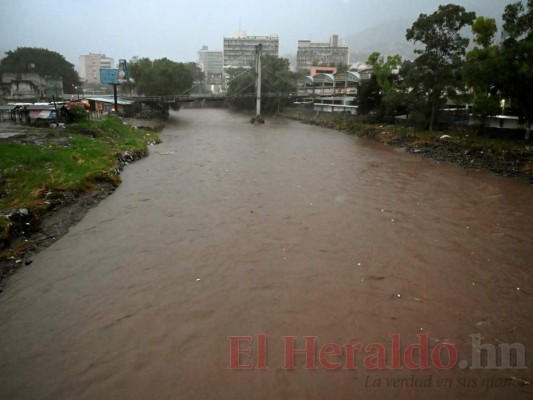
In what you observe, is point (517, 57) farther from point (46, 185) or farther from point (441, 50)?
point (46, 185)

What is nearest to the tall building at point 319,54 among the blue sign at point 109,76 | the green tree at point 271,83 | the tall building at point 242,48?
the tall building at point 242,48

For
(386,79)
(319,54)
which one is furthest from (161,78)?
(319,54)

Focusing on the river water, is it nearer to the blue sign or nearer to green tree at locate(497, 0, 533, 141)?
green tree at locate(497, 0, 533, 141)

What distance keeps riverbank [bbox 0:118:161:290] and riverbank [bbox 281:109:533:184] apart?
579 inches

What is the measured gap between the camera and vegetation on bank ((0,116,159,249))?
8234mm

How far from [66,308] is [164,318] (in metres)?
1.49

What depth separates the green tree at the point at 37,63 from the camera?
52172 mm

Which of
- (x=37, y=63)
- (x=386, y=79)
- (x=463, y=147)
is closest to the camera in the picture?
(x=463, y=147)

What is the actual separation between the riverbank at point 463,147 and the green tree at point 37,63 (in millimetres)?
46454

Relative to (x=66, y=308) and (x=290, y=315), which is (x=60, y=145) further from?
(x=290, y=315)

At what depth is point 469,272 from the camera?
22.0ft

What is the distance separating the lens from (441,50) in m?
21.9

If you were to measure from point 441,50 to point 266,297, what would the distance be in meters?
21.5

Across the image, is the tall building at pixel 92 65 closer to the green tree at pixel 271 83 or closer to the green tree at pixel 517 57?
the green tree at pixel 271 83
